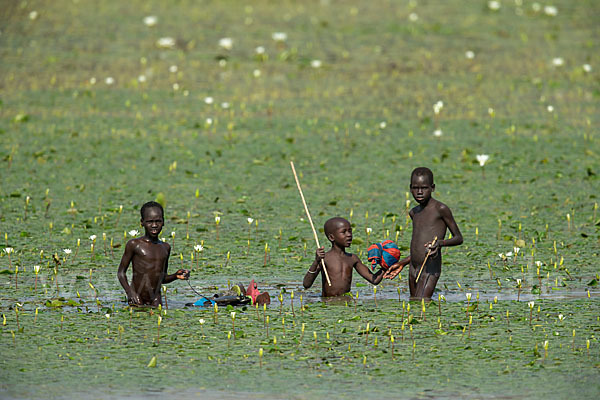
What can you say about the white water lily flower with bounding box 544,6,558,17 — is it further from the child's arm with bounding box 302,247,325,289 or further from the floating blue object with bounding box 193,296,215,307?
the floating blue object with bounding box 193,296,215,307

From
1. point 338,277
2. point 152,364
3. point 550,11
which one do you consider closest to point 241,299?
point 338,277

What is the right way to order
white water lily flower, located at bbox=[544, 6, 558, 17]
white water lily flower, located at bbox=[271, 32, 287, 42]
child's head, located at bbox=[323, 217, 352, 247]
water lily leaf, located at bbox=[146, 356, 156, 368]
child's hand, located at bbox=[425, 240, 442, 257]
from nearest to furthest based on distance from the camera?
water lily leaf, located at bbox=[146, 356, 156, 368], child's hand, located at bbox=[425, 240, 442, 257], child's head, located at bbox=[323, 217, 352, 247], white water lily flower, located at bbox=[271, 32, 287, 42], white water lily flower, located at bbox=[544, 6, 558, 17]

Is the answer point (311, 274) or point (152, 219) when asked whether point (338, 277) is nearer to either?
point (311, 274)

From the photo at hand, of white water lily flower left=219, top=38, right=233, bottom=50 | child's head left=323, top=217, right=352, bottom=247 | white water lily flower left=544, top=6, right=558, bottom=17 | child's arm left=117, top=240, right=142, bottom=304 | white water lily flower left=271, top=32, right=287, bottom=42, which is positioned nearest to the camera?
child's arm left=117, top=240, right=142, bottom=304

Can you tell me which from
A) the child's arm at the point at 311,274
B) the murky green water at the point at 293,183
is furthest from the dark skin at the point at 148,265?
the child's arm at the point at 311,274

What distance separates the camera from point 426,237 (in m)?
10.9

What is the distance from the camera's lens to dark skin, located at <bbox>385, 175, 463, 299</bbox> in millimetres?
10758

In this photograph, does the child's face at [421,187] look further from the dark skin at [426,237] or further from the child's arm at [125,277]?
the child's arm at [125,277]

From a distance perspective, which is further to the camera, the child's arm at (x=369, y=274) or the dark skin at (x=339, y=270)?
the dark skin at (x=339, y=270)

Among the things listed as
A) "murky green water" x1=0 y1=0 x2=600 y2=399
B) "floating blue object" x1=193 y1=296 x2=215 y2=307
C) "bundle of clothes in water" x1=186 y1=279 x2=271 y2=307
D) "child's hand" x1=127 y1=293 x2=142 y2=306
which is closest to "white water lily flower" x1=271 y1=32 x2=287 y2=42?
"murky green water" x1=0 y1=0 x2=600 y2=399

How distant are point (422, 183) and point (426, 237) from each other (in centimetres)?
55

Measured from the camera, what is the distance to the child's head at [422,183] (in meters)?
10.8

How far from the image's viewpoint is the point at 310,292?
11328 mm

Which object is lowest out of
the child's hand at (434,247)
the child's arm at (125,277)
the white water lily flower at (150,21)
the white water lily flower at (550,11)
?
the child's arm at (125,277)
